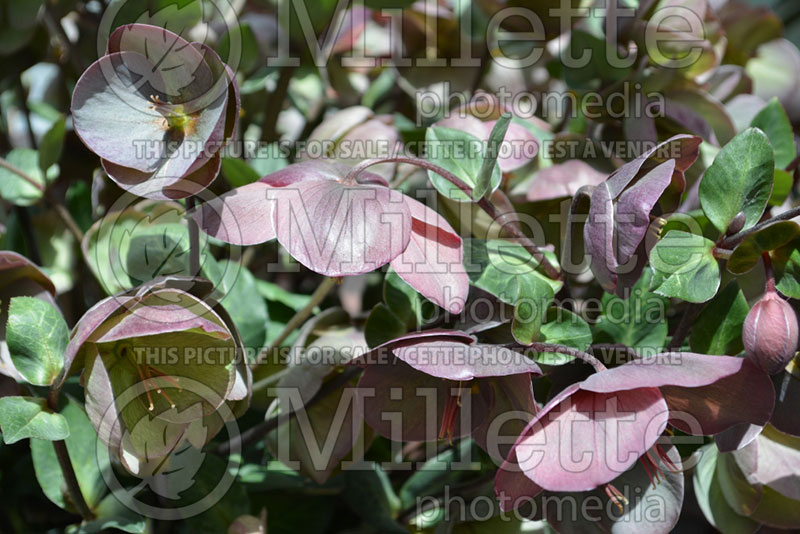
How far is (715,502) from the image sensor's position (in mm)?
432

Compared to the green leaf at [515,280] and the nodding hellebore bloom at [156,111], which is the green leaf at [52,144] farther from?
the green leaf at [515,280]

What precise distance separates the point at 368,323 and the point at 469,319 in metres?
0.05

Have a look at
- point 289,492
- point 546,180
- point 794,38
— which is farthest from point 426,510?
point 794,38

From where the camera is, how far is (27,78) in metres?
0.68

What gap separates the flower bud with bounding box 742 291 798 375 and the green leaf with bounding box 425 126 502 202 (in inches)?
5.1

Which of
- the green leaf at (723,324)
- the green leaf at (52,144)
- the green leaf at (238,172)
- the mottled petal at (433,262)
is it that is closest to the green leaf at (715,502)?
the green leaf at (723,324)

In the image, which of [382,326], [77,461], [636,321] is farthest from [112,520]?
[636,321]

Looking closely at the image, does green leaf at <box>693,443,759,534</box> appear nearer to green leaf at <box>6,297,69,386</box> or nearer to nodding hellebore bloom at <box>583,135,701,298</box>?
nodding hellebore bloom at <box>583,135,701,298</box>

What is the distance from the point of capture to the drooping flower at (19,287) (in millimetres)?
384

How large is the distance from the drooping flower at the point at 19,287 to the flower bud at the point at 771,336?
313 mm

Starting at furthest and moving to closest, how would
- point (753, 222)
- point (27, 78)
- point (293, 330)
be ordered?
point (27, 78) < point (293, 330) < point (753, 222)

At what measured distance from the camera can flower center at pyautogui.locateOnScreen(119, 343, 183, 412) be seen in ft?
1.19

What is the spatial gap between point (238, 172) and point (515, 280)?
168 millimetres

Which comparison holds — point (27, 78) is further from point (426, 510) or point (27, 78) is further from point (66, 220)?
point (426, 510)
